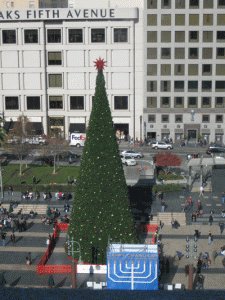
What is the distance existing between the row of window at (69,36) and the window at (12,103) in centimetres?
1062

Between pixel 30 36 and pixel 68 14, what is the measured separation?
839 cm

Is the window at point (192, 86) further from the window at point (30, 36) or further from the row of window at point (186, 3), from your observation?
the window at point (30, 36)

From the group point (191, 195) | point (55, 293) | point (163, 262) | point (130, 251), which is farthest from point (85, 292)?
point (191, 195)

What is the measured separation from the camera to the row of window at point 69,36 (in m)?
106

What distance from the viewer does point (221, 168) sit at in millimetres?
77625

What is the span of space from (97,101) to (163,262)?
53.0 ft

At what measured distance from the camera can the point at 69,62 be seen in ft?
350

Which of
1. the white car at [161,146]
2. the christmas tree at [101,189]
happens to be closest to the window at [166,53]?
the white car at [161,146]

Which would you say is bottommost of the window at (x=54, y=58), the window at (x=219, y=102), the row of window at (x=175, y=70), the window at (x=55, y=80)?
the window at (x=219, y=102)

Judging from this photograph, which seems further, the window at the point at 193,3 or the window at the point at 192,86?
the window at the point at 192,86

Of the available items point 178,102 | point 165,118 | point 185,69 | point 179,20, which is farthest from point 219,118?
point 179,20

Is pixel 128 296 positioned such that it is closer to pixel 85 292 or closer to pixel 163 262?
pixel 85 292

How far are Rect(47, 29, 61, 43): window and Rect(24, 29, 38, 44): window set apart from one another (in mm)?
2430

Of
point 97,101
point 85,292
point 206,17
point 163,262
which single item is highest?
point 206,17
